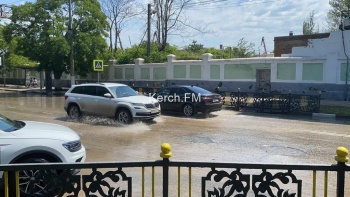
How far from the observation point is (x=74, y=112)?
49.7 ft

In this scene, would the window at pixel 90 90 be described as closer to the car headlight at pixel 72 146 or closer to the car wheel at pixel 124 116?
the car wheel at pixel 124 116

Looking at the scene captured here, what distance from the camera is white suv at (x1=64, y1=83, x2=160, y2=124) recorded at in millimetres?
13492

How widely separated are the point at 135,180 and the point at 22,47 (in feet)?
95.6

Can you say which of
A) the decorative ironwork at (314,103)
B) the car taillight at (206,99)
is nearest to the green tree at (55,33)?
the car taillight at (206,99)

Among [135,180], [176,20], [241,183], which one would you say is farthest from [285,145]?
[176,20]

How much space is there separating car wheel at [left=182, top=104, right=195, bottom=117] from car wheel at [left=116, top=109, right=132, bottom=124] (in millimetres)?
3775

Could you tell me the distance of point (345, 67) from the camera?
22.0 m

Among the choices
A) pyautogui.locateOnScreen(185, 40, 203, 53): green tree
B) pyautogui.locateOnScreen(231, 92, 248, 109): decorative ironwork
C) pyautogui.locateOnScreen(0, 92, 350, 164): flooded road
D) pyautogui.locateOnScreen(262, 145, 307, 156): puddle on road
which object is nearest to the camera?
pyautogui.locateOnScreen(0, 92, 350, 164): flooded road

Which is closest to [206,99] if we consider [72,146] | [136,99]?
[136,99]

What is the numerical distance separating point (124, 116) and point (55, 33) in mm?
20576

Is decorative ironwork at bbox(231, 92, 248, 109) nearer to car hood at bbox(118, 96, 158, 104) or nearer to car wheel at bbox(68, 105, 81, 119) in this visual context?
car hood at bbox(118, 96, 158, 104)

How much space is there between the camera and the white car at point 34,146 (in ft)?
17.0

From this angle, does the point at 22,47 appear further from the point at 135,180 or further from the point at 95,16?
the point at 135,180

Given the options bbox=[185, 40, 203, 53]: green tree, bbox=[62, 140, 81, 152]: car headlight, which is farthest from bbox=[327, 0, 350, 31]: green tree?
bbox=[62, 140, 81, 152]: car headlight
